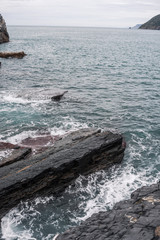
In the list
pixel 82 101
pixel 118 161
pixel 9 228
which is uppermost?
pixel 82 101

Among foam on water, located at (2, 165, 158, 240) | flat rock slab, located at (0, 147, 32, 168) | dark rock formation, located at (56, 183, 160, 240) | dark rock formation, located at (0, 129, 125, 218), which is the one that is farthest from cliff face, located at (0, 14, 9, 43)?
dark rock formation, located at (56, 183, 160, 240)

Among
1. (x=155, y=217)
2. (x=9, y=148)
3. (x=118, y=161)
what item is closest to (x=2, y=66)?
(x=9, y=148)

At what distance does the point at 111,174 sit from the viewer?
591 inches

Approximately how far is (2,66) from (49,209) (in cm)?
4294

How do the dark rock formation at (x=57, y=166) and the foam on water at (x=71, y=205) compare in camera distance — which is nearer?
the foam on water at (x=71, y=205)

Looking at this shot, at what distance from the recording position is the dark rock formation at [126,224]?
26.8 feet

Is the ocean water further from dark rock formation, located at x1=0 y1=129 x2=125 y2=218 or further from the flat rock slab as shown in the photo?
the flat rock slab

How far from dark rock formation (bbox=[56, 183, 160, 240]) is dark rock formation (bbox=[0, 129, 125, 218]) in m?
4.01

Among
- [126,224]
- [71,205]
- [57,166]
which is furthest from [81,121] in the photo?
[126,224]

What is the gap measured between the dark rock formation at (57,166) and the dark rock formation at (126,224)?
13.1 feet

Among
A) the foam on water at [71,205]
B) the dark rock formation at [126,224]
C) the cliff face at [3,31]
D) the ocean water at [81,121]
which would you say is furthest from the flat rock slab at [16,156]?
the cliff face at [3,31]

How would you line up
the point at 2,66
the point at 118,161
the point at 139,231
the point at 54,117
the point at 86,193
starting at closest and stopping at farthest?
1. the point at 139,231
2. the point at 86,193
3. the point at 118,161
4. the point at 54,117
5. the point at 2,66

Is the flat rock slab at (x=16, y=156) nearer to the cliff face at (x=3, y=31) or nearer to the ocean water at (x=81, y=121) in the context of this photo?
the ocean water at (x=81, y=121)

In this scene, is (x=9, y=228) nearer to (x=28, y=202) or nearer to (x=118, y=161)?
(x=28, y=202)
